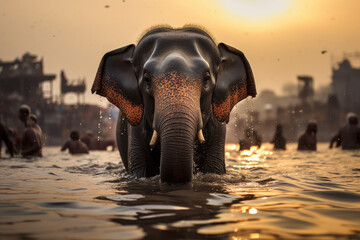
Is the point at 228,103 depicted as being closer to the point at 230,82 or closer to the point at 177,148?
the point at 230,82

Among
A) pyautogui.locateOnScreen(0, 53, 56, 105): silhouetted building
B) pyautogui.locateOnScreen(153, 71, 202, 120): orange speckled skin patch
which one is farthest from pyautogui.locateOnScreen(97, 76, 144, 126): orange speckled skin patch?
pyautogui.locateOnScreen(0, 53, 56, 105): silhouetted building

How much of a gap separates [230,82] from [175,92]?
1327 mm

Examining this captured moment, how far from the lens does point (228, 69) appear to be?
591 centimetres

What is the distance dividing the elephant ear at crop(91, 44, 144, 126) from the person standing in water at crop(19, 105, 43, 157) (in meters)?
5.91

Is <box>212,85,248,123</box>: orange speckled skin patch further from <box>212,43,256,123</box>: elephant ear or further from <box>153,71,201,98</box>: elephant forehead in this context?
<box>153,71,201,98</box>: elephant forehead

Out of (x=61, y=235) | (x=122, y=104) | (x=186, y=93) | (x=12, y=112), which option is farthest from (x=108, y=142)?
(x=12, y=112)

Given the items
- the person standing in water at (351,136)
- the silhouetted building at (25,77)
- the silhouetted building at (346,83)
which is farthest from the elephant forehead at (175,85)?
the silhouetted building at (346,83)

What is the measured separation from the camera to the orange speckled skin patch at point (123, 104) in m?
5.68

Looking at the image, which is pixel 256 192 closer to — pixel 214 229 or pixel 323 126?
pixel 214 229

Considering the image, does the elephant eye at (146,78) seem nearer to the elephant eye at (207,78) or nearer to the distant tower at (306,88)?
the elephant eye at (207,78)

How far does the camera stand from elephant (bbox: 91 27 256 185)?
15.1 feet

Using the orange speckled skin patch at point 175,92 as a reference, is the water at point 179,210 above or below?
below

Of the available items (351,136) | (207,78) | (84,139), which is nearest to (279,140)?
(351,136)

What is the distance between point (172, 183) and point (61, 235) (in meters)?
2.06
